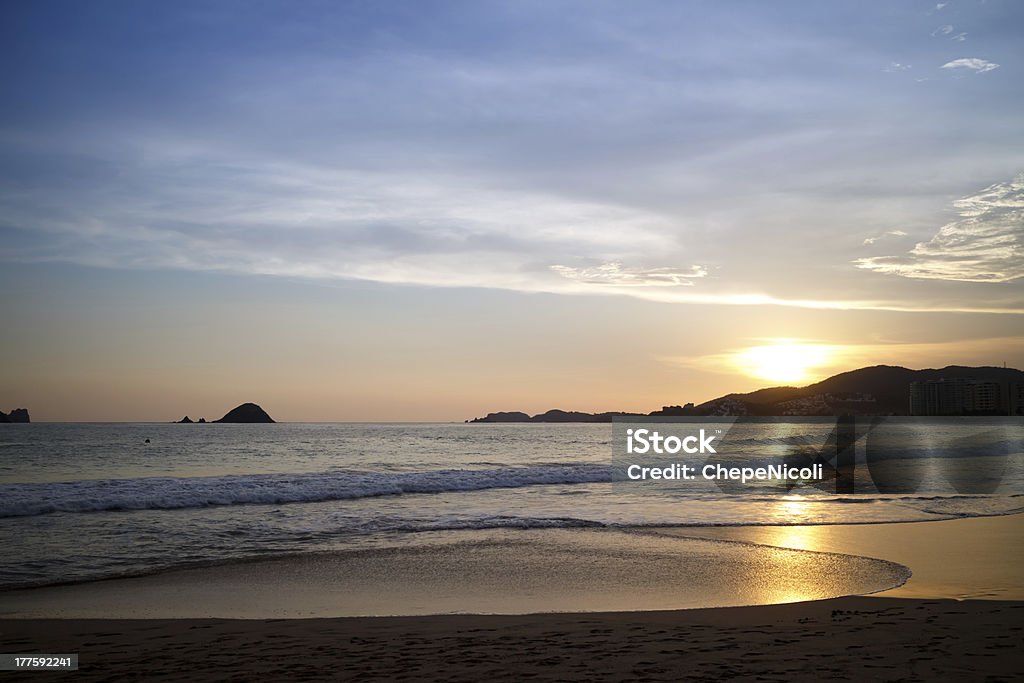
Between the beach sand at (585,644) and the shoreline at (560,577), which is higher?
the beach sand at (585,644)

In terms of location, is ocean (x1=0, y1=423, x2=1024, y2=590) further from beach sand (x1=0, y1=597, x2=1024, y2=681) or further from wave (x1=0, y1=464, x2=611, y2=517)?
beach sand (x1=0, y1=597, x2=1024, y2=681)

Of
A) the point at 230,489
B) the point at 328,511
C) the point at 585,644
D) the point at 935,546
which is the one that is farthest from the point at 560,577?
the point at 230,489

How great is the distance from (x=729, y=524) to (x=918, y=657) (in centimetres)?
1111

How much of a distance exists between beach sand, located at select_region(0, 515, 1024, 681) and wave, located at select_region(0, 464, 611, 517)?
1271cm

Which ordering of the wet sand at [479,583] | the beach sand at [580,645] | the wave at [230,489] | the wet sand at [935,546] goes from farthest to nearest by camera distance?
1. the wave at [230,489]
2. the wet sand at [935,546]
3. the wet sand at [479,583]
4. the beach sand at [580,645]

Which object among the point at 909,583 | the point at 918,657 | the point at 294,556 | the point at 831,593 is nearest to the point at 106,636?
the point at 294,556

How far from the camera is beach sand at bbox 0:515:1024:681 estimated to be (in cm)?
636

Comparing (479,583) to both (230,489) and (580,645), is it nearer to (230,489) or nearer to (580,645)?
(580,645)

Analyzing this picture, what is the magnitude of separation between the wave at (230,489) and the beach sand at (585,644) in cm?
1271

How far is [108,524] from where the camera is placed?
1711cm

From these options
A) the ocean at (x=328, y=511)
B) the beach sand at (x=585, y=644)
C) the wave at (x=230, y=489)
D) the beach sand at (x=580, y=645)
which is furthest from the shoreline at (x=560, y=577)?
the wave at (x=230, y=489)

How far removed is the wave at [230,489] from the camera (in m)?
20.1

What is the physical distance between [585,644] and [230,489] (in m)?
20.0

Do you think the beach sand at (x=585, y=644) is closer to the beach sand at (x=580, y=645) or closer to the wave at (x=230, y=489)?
the beach sand at (x=580, y=645)
